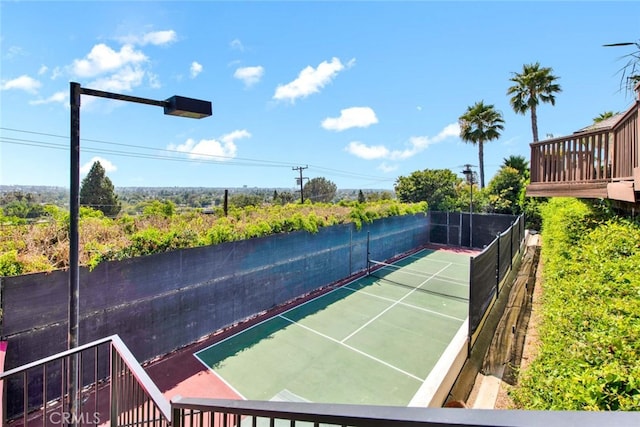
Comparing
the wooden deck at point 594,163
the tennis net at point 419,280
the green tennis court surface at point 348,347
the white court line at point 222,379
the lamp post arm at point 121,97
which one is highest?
the lamp post arm at point 121,97

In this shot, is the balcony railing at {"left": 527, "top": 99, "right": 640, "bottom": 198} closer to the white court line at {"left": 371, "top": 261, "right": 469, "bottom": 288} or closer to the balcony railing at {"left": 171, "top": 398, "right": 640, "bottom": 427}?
the balcony railing at {"left": 171, "top": 398, "right": 640, "bottom": 427}

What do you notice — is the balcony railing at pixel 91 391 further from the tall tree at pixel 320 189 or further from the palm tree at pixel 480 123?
the tall tree at pixel 320 189

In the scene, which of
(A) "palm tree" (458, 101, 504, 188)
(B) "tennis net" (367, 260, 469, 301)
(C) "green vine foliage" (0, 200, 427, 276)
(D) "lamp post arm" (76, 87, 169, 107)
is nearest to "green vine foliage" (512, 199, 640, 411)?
(D) "lamp post arm" (76, 87, 169, 107)

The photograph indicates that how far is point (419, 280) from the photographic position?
1209cm

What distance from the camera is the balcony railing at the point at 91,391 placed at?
82.4 inches

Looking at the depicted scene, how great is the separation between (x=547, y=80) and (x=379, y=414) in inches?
1012

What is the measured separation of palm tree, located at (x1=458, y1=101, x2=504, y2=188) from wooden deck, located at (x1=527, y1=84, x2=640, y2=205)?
19.0m

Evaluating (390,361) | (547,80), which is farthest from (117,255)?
(547,80)

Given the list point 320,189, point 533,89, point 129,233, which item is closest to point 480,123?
point 533,89

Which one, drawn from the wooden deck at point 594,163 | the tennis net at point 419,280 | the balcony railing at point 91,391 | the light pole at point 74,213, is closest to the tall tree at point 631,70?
the wooden deck at point 594,163

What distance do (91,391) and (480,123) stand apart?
2619 cm

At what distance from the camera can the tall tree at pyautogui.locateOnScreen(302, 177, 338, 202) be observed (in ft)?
163

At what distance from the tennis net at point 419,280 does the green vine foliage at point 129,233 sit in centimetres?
408

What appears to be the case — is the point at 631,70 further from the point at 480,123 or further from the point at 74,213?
the point at 480,123
